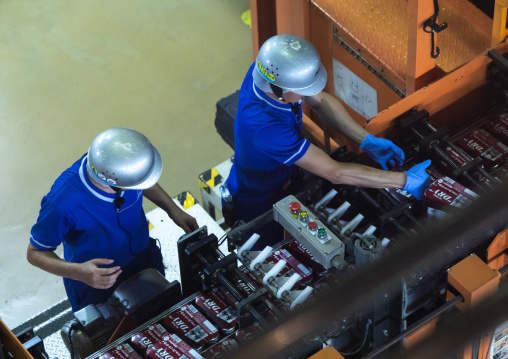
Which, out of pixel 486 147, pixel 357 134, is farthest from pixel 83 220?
pixel 486 147

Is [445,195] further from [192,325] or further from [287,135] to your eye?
[192,325]

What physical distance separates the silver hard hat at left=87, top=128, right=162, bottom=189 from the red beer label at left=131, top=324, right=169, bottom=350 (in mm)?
626

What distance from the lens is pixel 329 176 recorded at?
11.4 ft

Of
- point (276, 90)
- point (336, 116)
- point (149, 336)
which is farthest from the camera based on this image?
point (336, 116)

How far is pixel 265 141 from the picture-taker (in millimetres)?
3570

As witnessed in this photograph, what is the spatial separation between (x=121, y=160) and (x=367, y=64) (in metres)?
1.98

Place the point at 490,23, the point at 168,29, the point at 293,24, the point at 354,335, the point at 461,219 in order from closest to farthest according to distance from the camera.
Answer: the point at 461,219 < the point at 354,335 < the point at 490,23 < the point at 293,24 < the point at 168,29

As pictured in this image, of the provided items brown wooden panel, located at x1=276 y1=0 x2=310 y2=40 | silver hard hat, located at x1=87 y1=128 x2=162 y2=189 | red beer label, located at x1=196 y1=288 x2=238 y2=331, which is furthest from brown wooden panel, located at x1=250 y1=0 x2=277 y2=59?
red beer label, located at x1=196 y1=288 x2=238 y2=331

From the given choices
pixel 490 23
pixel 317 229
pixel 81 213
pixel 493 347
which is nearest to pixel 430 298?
pixel 493 347

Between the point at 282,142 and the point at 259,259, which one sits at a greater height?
the point at 282,142

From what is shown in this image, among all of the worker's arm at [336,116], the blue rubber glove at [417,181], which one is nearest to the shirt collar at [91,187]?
the worker's arm at [336,116]

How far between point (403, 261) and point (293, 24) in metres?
4.34

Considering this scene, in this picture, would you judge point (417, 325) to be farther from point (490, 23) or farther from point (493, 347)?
point (490, 23)

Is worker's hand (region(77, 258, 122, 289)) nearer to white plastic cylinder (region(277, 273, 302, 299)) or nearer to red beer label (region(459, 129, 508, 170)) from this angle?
white plastic cylinder (region(277, 273, 302, 299))
